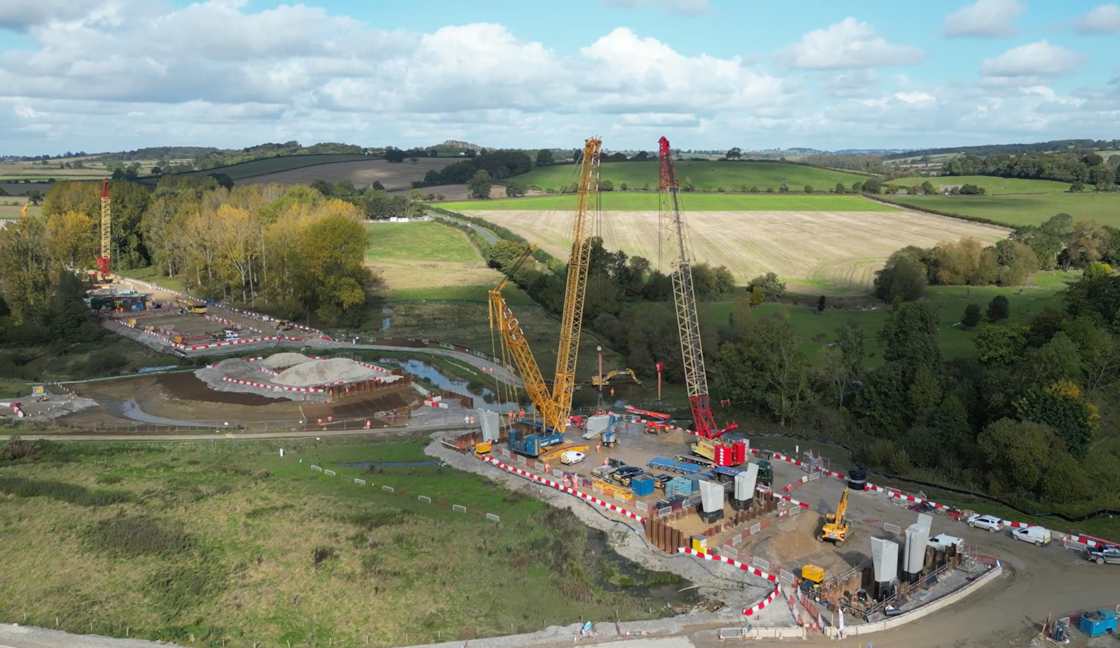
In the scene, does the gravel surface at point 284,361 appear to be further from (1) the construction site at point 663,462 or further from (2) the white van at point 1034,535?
(2) the white van at point 1034,535

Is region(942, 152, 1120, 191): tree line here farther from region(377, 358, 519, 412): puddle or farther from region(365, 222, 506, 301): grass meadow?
region(377, 358, 519, 412): puddle

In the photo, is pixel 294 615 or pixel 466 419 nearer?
pixel 294 615

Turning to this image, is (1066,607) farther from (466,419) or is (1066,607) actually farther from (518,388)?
(518,388)

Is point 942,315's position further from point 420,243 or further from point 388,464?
point 420,243

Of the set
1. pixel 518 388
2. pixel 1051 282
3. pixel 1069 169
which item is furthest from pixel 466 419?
pixel 1069 169

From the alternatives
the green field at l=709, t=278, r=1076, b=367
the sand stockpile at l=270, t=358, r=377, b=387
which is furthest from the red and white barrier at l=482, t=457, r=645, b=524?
the green field at l=709, t=278, r=1076, b=367

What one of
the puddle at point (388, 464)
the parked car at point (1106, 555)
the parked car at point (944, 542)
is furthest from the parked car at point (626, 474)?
the parked car at point (1106, 555)
